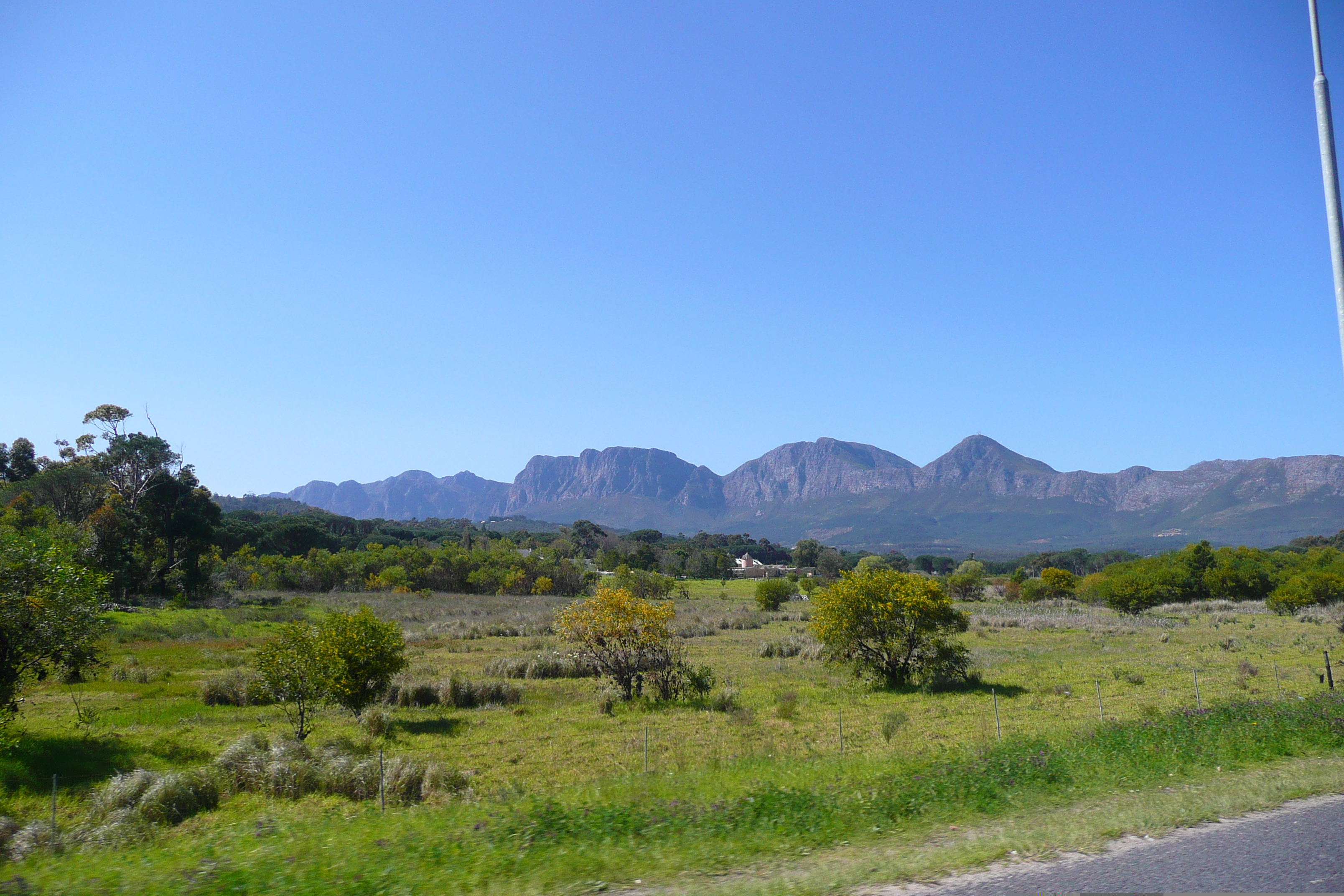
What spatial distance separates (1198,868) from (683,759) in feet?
35.8

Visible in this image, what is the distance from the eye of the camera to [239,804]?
1368cm

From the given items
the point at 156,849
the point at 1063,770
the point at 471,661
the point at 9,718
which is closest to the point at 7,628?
the point at 9,718

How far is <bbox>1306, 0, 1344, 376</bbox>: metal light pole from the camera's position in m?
7.57

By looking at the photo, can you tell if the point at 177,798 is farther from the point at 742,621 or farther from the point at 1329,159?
the point at 742,621

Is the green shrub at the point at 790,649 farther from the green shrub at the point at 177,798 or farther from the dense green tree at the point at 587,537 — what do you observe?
the dense green tree at the point at 587,537

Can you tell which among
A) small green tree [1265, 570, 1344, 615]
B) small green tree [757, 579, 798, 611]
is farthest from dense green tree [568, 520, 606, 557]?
small green tree [1265, 570, 1344, 615]

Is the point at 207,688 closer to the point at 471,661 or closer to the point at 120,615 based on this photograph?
the point at 471,661

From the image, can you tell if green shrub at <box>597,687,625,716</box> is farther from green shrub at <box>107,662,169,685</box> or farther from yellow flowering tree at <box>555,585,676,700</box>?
green shrub at <box>107,662,169,685</box>

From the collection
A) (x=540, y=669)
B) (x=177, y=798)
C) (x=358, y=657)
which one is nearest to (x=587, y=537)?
(x=540, y=669)

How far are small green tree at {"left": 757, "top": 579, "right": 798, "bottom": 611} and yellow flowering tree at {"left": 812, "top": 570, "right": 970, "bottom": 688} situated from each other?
40.9 m

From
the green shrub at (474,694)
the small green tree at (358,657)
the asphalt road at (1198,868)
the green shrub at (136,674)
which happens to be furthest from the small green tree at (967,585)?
the asphalt road at (1198,868)

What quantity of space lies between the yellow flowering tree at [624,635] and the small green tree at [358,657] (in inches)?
257

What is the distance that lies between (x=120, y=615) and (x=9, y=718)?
36.6 metres

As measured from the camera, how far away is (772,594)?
7062 cm
